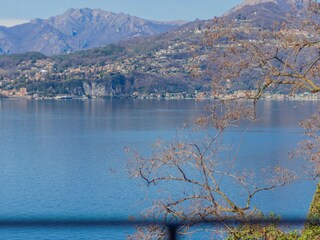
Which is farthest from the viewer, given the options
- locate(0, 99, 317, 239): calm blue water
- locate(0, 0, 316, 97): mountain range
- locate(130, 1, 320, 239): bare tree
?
locate(0, 0, 316, 97): mountain range

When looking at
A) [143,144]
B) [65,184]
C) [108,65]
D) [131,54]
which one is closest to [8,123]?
[143,144]

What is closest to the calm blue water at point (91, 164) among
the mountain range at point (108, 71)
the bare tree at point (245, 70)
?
the bare tree at point (245, 70)

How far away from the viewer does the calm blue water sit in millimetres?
16781

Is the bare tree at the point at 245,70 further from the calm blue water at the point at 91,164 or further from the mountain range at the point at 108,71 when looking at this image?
the mountain range at the point at 108,71

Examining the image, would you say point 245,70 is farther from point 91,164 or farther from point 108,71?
point 108,71

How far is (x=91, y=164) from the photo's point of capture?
25969 mm

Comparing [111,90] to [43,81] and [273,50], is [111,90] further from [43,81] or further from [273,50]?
[273,50]

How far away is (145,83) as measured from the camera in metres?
97.2

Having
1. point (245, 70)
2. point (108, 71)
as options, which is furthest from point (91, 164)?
point (108, 71)

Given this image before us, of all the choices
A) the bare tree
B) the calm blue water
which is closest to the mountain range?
the calm blue water

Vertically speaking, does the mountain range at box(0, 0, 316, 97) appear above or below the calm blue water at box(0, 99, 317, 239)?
above

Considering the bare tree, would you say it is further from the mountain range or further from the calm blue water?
the mountain range

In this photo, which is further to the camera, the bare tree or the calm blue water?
the calm blue water

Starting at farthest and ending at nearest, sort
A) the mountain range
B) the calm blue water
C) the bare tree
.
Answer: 1. the mountain range
2. the calm blue water
3. the bare tree
